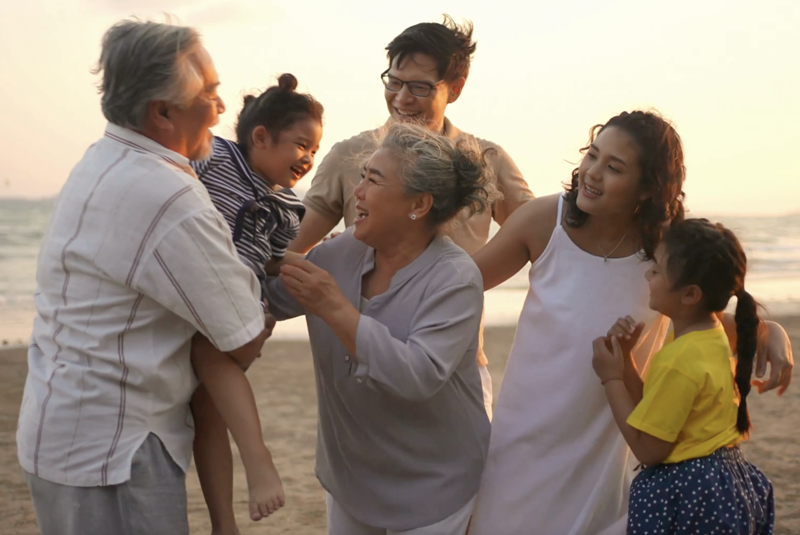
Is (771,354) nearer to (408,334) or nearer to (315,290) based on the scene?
(408,334)

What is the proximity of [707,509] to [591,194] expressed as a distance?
102cm

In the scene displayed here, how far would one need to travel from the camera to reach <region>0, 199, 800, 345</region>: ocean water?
12336 mm

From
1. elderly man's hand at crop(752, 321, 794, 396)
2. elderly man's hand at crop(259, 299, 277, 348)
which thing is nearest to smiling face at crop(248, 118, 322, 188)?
elderly man's hand at crop(259, 299, 277, 348)

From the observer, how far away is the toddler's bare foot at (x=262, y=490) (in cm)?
234

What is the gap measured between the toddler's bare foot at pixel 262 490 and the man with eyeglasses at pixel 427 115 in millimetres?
1401

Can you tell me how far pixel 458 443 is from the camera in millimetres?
2758

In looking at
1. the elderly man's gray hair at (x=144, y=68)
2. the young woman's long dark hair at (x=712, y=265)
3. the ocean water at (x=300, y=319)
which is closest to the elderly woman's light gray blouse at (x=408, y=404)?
the young woman's long dark hair at (x=712, y=265)

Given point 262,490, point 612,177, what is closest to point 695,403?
point 612,177

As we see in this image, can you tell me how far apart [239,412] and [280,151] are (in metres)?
0.90

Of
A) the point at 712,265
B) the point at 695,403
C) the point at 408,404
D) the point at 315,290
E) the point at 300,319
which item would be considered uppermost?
the point at 712,265

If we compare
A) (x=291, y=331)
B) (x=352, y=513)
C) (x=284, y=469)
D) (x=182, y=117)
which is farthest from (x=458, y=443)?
(x=291, y=331)

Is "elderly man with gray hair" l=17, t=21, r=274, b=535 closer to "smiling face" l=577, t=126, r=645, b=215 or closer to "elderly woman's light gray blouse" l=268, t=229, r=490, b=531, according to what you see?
"elderly woman's light gray blouse" l=268, t=229, r=490, b=531

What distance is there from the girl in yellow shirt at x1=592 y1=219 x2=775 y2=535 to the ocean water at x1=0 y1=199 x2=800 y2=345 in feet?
1.27

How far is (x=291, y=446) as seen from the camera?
682cm
